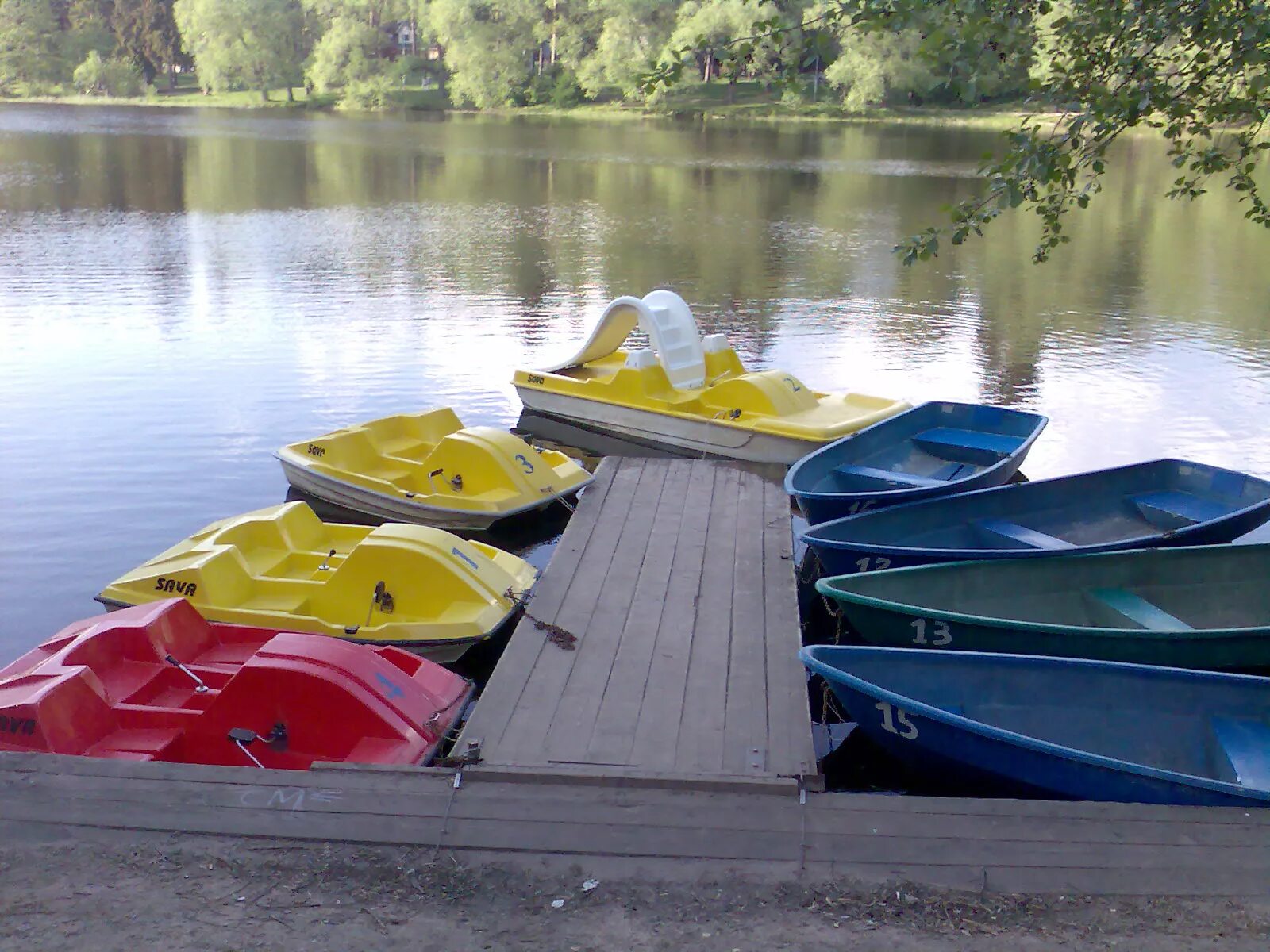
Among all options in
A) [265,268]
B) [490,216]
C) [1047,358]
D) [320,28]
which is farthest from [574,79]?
[1047,358]

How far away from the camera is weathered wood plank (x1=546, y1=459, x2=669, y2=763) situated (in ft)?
20.1

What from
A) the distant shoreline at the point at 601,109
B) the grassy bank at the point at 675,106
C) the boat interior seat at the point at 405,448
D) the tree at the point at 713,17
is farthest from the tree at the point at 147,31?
the boat interior seat at the point at 405,448

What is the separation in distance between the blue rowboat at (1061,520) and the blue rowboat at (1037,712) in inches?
77.8

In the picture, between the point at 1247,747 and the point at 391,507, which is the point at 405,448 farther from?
the point at 1247,747

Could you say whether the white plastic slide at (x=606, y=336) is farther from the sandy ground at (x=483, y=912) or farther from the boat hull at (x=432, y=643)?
the sandy ground at (x=483, y=912)

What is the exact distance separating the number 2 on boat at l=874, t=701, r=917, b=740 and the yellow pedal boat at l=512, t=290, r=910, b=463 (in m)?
6.45

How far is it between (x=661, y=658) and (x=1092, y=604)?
324cm

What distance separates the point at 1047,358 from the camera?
749 inches

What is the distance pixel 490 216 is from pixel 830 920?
30110mm

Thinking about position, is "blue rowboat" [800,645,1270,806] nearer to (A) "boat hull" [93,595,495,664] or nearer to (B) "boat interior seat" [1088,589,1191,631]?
(B) "boat interior seat" [1088,589,1191,631]

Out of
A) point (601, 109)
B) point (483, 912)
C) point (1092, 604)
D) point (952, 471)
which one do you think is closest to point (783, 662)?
point (1092, 604)

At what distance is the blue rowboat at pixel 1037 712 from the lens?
226 inches

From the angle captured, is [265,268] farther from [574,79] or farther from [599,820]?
[574,79]

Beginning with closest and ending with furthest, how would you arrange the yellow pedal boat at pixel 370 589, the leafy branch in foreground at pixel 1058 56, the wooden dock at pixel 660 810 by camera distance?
1. the wooden dock at pixel 660 810
2. the leafy branch in foreground at pixel 1058 56
3. the yellow pedal boat at pixel 370 589
